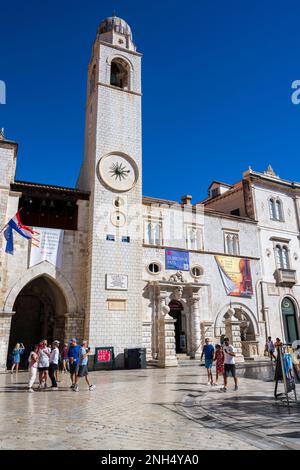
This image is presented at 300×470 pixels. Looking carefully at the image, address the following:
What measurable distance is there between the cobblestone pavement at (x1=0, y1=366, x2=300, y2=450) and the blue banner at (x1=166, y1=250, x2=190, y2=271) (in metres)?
12.6

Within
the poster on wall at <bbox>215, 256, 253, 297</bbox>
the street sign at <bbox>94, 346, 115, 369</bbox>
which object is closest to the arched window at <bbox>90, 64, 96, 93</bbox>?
the poster on wall at <bbox>215, 256, 253, 297</bbox>

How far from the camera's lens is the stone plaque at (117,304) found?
20047 millimetres

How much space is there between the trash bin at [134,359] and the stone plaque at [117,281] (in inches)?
135

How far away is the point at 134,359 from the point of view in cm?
1905

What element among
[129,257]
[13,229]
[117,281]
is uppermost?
[13,229]

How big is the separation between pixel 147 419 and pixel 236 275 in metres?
20.3

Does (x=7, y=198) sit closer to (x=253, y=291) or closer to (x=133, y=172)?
(x=133, y=172)

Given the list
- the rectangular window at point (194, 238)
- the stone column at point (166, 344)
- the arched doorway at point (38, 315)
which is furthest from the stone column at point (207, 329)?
the arched doorway at point (38, 315)

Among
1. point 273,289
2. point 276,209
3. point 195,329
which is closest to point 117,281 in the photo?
point 195,329

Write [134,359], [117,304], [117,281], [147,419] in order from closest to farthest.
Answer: [147,419], [134,359], [117,304], [117,281]

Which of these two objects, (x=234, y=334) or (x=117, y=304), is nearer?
(x=117, y=304)

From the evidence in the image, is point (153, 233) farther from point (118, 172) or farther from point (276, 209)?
point (276, 209)

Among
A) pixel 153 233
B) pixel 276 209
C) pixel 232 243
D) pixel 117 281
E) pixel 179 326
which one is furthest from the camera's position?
pixel 276 209
